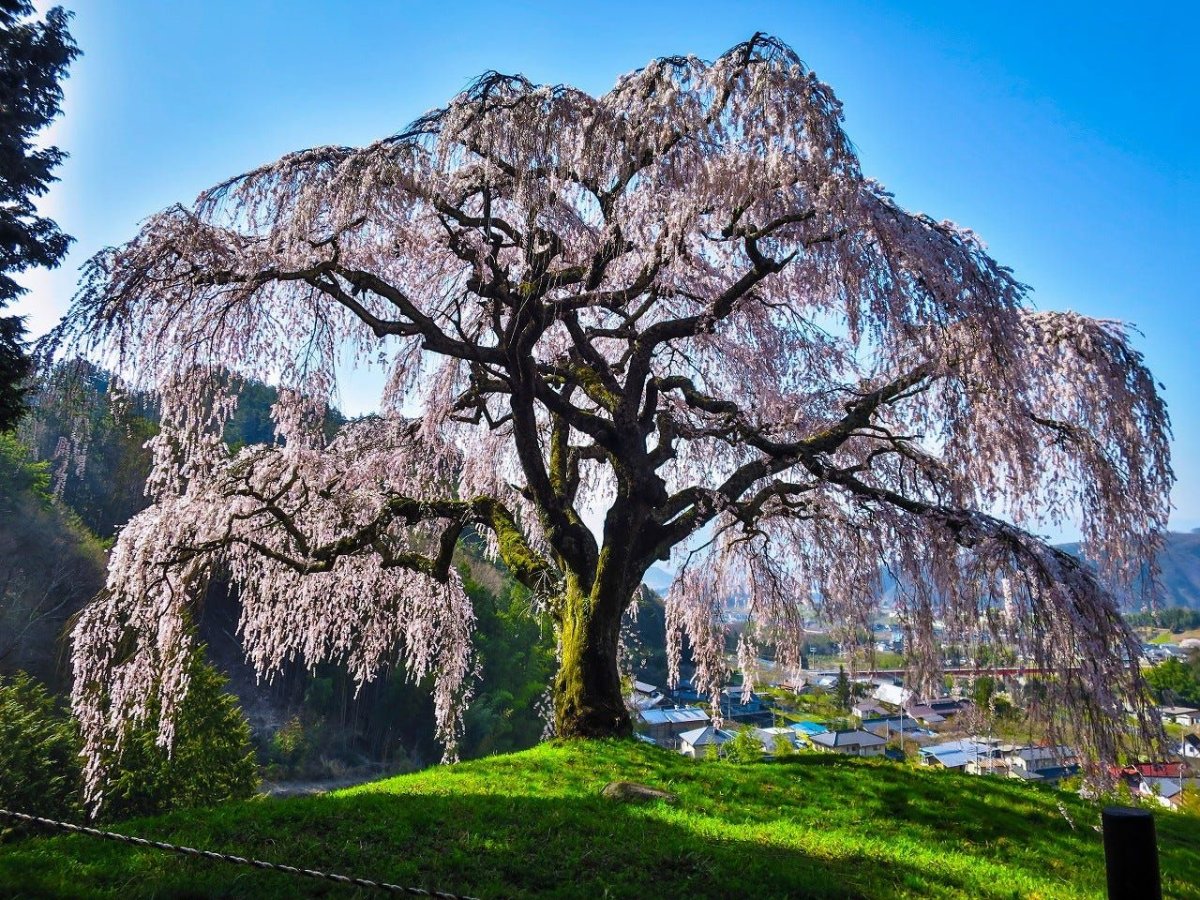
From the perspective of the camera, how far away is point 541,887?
3682 millimetres

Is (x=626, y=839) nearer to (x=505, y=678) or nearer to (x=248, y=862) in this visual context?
(x=248, y=862)

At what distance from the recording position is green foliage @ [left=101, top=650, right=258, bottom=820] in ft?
43.4

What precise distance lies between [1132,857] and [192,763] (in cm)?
1629

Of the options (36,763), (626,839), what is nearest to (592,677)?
(626,839)

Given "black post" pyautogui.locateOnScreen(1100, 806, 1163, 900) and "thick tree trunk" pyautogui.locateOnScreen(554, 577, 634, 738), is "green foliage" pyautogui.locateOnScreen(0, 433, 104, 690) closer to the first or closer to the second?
"thick tree trunk" pyautogui.locateOnScreen(554, 577, 634, 738)

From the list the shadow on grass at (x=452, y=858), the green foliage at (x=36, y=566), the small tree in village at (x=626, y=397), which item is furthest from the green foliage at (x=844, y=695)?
the shadow on grass at (x=452, y=858)

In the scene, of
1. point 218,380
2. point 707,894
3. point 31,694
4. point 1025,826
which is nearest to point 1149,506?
point 1025,826

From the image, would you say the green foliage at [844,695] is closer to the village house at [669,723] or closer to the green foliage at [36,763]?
the village house at [669,723]

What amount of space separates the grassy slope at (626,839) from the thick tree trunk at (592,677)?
13.5 inches

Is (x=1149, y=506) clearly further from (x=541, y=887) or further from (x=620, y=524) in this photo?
(x=541, y=887)

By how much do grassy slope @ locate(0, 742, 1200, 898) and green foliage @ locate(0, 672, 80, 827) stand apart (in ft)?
34.5

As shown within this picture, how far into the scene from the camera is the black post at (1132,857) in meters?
2.33

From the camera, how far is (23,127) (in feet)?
29.1

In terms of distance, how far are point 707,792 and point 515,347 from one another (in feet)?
14.7
